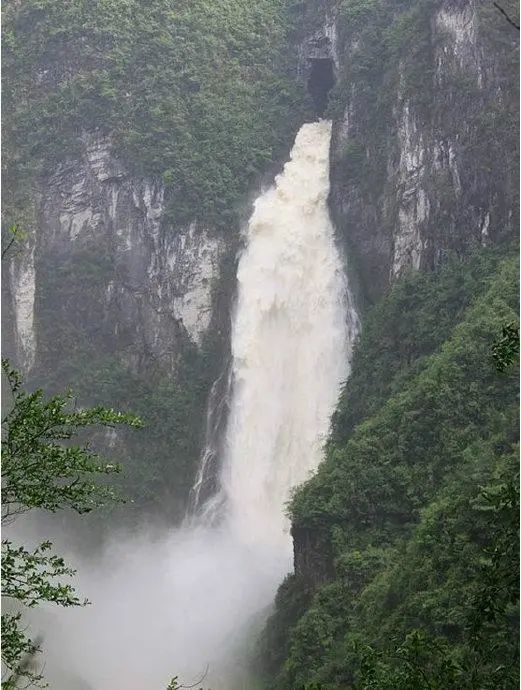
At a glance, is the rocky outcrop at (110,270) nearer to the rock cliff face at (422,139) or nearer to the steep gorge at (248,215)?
the steep gorge at (248,215)

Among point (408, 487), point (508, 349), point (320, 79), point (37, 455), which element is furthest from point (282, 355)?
point (508, 349)

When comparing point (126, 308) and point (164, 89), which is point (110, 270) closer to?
point (126, 308)

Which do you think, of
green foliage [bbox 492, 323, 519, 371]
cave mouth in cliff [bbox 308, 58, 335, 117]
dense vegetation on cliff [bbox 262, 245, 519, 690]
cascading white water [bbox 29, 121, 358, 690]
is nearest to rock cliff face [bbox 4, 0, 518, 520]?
cave mouth in cliff [bbox 308, 58, 335, 117]

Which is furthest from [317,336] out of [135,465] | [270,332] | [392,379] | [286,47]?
[286,47]

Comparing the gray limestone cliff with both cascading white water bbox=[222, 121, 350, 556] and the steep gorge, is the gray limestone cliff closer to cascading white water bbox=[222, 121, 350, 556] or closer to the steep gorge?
the steep gorge

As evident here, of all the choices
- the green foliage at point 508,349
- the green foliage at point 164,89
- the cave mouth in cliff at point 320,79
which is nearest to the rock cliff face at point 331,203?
the cave mouth in cliff at point 320,79

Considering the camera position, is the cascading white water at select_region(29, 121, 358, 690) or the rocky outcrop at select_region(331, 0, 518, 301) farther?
the rocky outcrop at select_region(331, 0, 518, 301)
